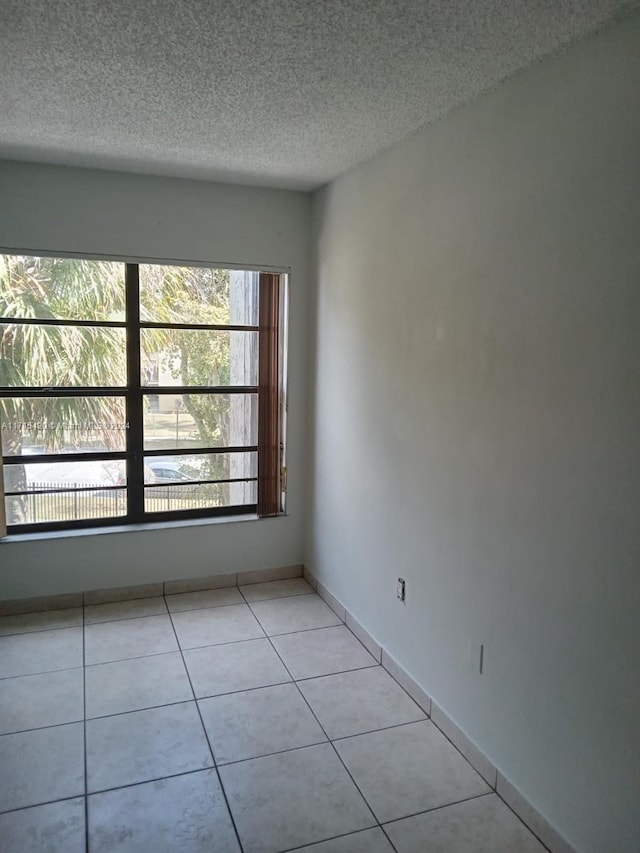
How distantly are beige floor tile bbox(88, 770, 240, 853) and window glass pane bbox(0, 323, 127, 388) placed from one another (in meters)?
2.25

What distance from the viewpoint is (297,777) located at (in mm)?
2238

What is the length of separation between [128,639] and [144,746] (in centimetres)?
92

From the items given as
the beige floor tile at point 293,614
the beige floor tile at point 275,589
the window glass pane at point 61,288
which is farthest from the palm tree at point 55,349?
the beige floor tile at point 293,614

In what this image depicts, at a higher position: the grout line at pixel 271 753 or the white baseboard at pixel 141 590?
the white baseboard at pixel 141 590

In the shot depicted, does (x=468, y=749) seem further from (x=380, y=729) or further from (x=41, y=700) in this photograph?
(x=41, y=700)

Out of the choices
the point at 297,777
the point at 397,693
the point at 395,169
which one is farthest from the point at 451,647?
the point at 395,169

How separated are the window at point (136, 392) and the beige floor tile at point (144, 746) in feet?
4.87

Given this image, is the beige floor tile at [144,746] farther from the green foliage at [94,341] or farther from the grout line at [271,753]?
the green foliage at [94,341]

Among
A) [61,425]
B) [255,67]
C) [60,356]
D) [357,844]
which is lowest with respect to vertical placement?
[357,844]

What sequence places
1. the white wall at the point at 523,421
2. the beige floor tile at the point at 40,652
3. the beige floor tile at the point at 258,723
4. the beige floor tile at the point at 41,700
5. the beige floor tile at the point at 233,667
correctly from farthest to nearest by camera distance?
the beige floor tile at the point at 40,652 < the beige floor tile at the point at 233,667 < the beige floor tile at the point at 41,700 < the beige floor tile at the point at 258,723 < the white wall at the point at 523,421

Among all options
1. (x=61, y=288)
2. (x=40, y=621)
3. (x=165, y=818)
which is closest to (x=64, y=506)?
(x=40, y=621)

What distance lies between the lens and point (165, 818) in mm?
2027

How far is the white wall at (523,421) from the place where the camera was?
169 cm

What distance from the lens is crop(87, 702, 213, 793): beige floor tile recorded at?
2.23 metres
